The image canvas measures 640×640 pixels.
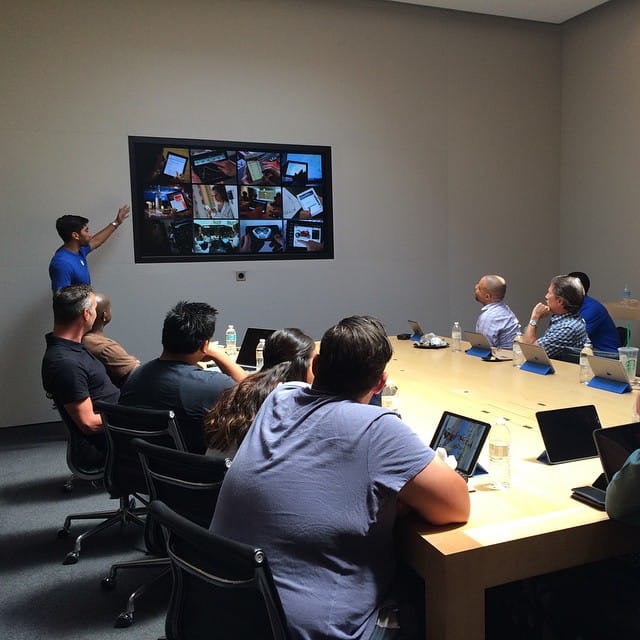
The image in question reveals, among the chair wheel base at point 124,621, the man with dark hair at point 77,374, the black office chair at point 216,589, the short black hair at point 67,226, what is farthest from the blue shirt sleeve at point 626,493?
the short black hair at point 67,226

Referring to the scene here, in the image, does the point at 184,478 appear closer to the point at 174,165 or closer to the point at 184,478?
the point at 184,478

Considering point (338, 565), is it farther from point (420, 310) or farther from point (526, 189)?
point (526, 189)

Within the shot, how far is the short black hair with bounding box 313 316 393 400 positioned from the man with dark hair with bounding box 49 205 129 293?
3801 mm

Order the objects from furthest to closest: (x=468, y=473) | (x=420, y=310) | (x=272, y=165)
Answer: (x=420, y=310), (x=272, y=165), (x=468, y=473)

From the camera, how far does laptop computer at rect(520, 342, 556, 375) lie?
3.53 meters

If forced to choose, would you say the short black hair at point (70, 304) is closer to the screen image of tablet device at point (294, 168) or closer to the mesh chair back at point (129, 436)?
the mesh chair back at point (129, 436)

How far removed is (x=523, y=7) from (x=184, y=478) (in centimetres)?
605

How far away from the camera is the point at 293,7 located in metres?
5.82

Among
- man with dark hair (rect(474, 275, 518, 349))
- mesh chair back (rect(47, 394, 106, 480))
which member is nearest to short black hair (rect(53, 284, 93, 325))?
mesh chair back (rect(47, 394, 106, 480))

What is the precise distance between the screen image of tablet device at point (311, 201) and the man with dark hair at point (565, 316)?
2.70 meters

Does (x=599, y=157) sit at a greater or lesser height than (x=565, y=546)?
greater

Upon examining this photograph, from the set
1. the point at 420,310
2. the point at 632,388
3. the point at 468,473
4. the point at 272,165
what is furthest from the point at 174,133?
the point at 468,473

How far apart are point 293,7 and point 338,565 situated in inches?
218

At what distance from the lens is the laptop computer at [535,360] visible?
3.53 meters
